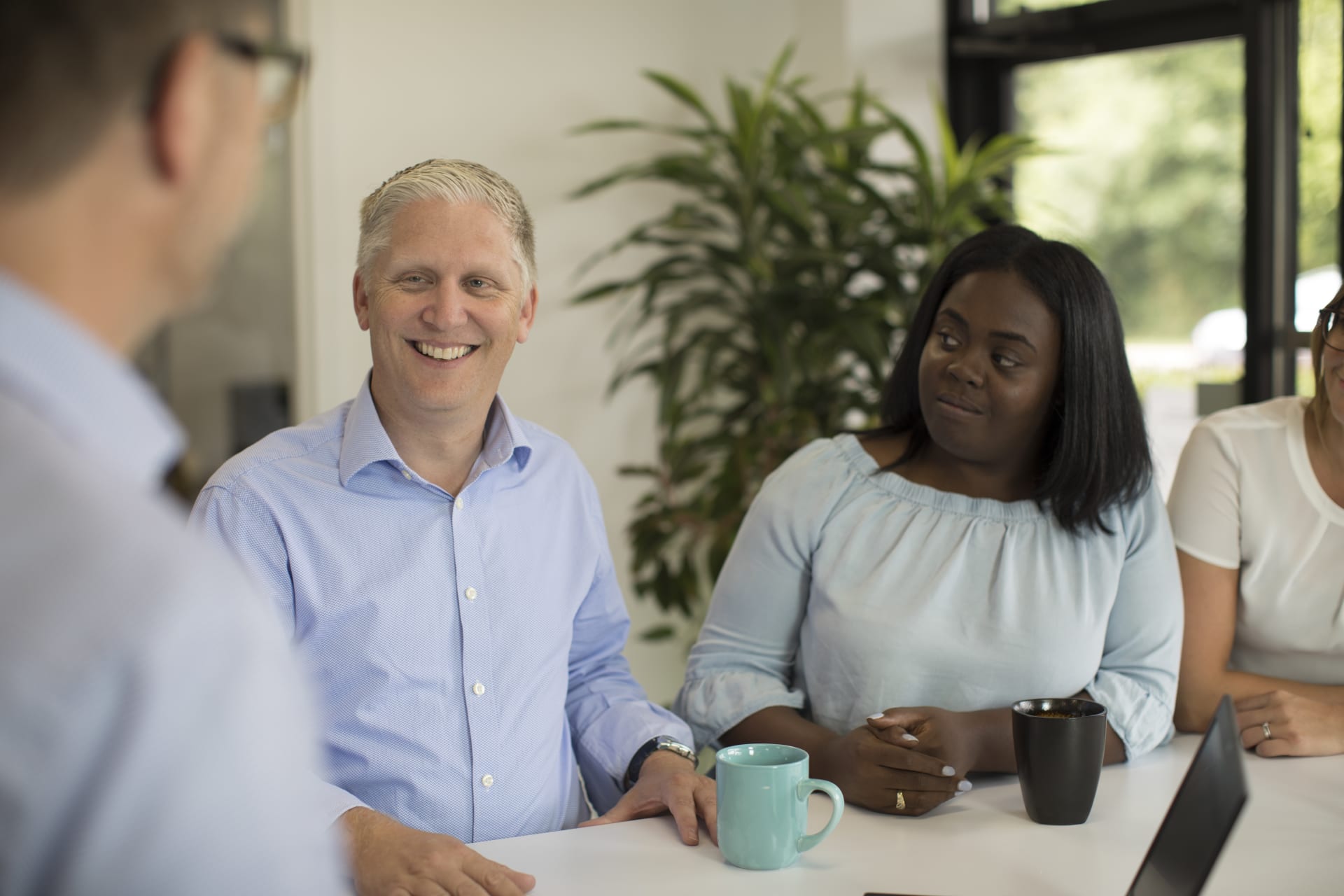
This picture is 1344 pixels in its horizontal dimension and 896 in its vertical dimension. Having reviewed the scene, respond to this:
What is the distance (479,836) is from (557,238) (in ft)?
7.42

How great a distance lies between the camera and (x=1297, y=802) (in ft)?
4.34

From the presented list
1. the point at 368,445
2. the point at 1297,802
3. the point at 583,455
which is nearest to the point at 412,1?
the point at 583,455

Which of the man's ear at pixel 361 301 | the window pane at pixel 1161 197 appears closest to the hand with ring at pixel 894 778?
the man's ear at pixel 361 301

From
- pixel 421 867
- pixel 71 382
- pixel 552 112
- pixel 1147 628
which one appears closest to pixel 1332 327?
pixel 1147 628

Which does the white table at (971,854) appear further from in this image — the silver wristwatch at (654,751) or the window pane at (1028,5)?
the window pane at (1028,5)

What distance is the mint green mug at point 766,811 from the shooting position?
112 centimetres

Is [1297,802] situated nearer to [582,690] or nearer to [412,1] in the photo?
[582,690]

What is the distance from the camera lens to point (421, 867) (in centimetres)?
111

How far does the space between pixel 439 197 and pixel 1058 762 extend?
3.16ft

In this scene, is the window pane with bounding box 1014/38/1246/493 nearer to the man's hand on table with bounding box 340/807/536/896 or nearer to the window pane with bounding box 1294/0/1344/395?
the window pane with bounding box 1294/0/1344/395

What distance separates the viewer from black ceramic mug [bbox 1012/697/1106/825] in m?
1.22

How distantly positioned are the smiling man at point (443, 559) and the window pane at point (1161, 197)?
2.08m

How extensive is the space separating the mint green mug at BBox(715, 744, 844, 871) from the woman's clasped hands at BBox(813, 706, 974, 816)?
17cm

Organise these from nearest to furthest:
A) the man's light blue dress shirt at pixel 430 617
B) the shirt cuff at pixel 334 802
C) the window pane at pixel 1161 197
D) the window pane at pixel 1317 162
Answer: the shirt cuff at pixel 334 802, the man's light blue dress shirt at pixel 430 617, the window pane at pixel 1317 162, the window pane at pixel 1161 197
